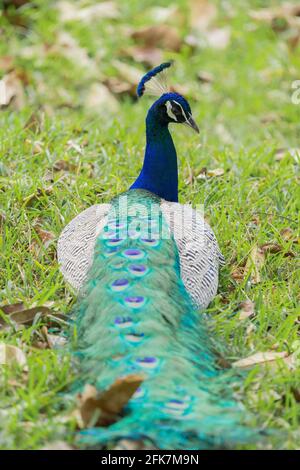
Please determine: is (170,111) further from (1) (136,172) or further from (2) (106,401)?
(2) (106,401)

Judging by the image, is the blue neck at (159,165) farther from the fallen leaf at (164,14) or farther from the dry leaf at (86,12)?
the fallen leaf at (164,14)

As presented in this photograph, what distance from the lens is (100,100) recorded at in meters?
5.70

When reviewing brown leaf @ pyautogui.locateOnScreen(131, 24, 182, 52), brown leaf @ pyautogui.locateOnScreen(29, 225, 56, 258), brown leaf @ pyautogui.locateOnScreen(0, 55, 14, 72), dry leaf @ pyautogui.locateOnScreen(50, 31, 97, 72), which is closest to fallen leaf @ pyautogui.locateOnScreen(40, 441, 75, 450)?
brown leaf @ pyautogui.locateOnScreen(29, 225, 56, 258)

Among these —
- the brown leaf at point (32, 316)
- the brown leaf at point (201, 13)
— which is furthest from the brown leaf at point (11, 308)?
the brown leaf at point (201, 13)

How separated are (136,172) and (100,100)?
135 cm

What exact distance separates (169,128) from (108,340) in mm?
1582

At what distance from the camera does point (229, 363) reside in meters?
2.91

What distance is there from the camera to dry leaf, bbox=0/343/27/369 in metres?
2.89

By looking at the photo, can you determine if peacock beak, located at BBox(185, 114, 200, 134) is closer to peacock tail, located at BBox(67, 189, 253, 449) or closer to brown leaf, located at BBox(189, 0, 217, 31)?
peacock tail, located at BBox(67, 189, 253, 449)

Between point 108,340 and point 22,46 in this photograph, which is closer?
point 108,340

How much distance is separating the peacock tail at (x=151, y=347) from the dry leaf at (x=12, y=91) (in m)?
2.22

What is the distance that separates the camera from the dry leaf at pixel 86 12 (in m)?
6.49

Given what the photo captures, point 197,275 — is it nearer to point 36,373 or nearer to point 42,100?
point 36,373
